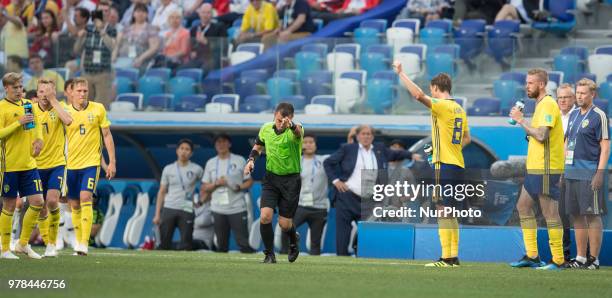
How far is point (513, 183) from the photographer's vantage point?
1497cm

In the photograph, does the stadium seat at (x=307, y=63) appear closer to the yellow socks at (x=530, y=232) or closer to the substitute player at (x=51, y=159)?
the substitute player at (x=51, y=159)

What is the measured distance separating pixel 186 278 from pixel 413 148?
27.4 ft

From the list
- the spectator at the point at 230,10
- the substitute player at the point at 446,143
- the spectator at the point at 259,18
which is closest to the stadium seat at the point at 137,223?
the spectator at the point at 259,18

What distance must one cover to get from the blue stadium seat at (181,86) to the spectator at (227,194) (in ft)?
A: 3.28

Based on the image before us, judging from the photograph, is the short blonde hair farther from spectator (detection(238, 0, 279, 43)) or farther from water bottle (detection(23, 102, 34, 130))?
spectator (detection(238, 0, 279, 43))

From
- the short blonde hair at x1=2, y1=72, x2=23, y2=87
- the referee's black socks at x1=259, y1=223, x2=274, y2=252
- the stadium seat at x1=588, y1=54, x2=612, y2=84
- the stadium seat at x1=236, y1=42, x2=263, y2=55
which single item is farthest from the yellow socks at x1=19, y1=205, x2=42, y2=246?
the stadium seat at x1=588, y1=54, x2=612, y2=84

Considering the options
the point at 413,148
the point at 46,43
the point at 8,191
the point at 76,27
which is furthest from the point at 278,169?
the point at 76,27

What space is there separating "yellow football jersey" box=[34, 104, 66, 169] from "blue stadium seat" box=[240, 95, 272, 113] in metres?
5.79

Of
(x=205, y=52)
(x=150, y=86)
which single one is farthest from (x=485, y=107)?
(x=150, y=86)

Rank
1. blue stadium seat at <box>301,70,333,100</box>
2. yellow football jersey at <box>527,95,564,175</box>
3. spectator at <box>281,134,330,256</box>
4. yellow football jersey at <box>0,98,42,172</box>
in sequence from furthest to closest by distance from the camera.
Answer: blue stadium seat at <box>301,70,333,100</box>
spectator at <box>281,134,330,256</box>
yellow football jersey at <box>0,98,42,172</box>
yellow football jersey at <box>527,95,564,175</box>

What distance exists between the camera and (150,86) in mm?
20578

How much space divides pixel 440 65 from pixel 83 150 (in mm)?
6296

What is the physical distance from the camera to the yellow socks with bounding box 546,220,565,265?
13312 millimetres

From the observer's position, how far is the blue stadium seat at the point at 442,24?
68.0ft
